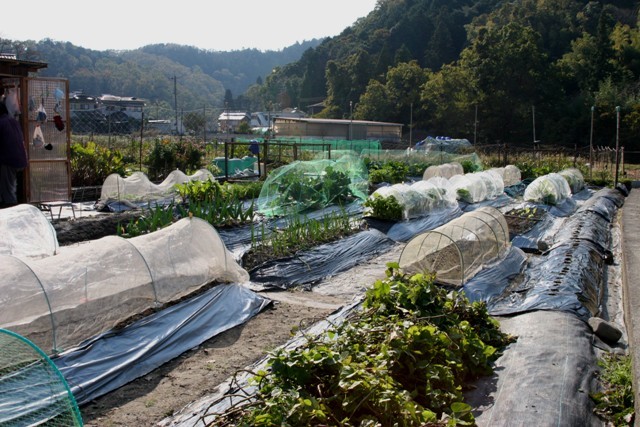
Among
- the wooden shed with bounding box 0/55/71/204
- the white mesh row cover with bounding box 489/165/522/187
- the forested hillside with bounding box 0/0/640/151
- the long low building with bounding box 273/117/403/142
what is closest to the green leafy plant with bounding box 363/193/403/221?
the wooden shed with bounding box 0/55/71/204

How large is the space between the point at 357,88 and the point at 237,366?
6333 cm

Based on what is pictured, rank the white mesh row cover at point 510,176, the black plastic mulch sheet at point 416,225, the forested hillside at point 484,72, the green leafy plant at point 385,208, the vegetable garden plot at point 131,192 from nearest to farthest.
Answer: the black plastic mulch sheet at point 416,225, the green leafy plant at point 385,208, the vegetable garden plot at point 131,192, the white mesh row cover at point 510,176, the forested hillside at point 484,72

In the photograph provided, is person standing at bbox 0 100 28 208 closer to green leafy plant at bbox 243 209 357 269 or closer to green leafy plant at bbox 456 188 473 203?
green leafy plant at bbox 243 209 357 269

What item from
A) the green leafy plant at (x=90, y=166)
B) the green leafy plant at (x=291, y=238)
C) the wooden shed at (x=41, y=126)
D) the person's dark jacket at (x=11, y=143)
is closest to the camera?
the green leafy plant at (x=291, y=238)

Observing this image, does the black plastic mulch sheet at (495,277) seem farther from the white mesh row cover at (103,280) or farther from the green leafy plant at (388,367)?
the white mesh row cover at (103,280)

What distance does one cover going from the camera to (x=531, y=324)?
5609mm

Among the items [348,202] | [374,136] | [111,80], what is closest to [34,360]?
[348,202]

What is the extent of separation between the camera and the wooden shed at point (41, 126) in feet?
36.1

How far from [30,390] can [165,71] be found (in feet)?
419

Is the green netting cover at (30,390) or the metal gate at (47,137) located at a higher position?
the metal gate at (47,137)

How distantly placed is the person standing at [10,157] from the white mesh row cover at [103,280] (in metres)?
4.78

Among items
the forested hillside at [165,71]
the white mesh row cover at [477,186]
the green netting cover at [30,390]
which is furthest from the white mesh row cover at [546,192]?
the forested hillside at [165,71]

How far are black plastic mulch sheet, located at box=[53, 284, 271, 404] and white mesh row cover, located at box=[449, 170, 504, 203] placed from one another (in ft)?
32.2

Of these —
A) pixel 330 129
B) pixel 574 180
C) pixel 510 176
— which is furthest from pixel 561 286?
pixel 330 129
